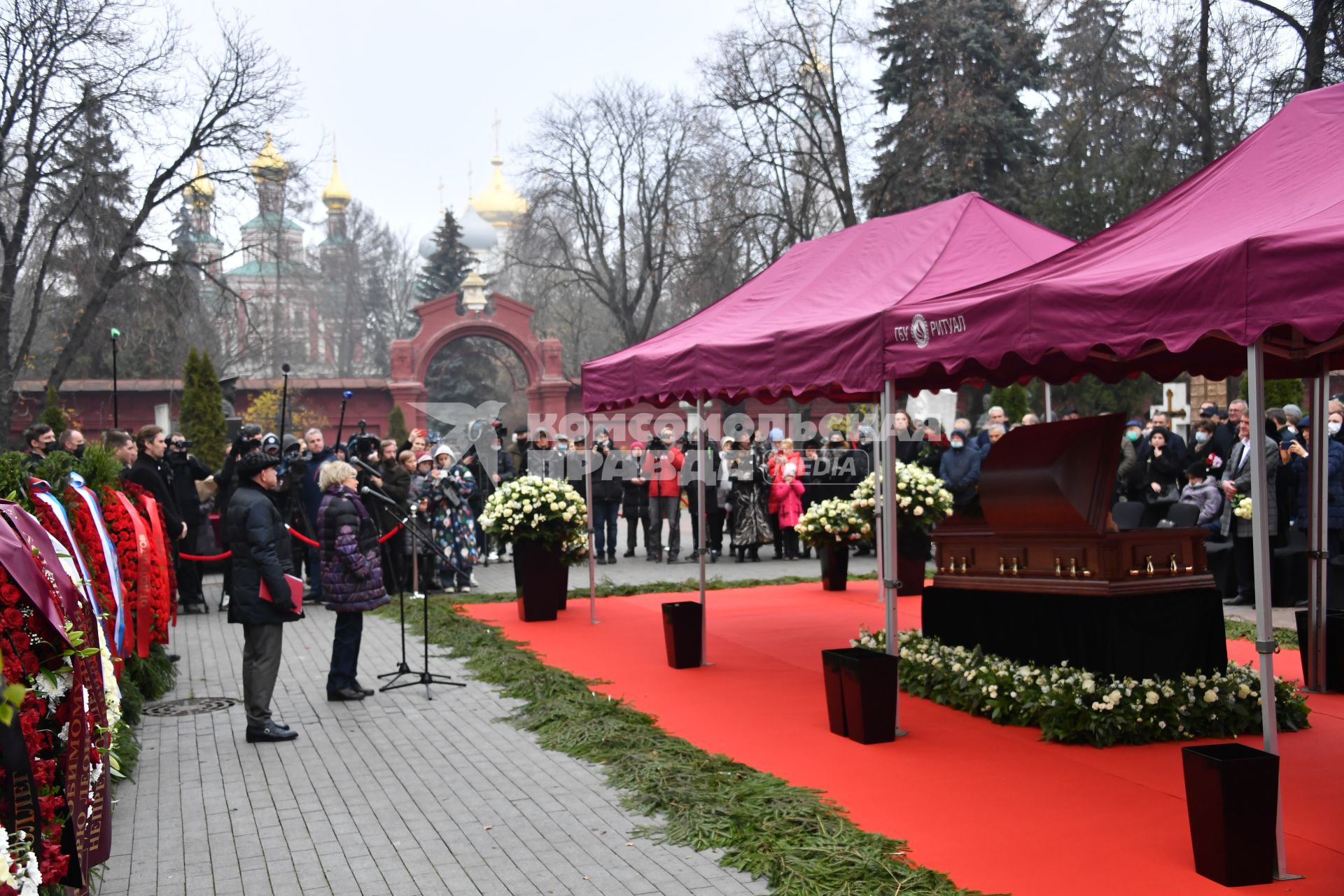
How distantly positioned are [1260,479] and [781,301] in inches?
187

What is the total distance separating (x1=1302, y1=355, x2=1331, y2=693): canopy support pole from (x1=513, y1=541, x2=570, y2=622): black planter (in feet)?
23.3

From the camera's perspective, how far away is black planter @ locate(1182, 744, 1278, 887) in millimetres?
4555

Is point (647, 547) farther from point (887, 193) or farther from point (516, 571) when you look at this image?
point (887, 193)

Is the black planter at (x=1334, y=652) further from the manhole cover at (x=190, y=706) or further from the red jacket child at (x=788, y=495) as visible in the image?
the red jacket child at (x=788, y=495)

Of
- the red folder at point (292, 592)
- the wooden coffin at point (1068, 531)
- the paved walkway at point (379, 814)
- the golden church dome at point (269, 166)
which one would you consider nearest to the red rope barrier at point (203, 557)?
the paved walkway at point (379, 814)

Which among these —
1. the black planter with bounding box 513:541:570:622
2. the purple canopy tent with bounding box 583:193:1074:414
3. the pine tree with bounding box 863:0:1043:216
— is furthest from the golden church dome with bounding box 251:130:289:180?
the purple canopy tent with bounding box 583:193:1074:414

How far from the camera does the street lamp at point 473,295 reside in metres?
41.1

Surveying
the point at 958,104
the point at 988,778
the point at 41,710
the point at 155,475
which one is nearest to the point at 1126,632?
the point at 988,778

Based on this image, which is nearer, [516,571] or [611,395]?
[611,395]

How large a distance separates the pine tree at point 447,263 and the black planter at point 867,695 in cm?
5427

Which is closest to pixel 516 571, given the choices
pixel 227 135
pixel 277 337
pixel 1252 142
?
pixel 1252 142

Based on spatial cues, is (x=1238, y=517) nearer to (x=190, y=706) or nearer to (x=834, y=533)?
(x=834, y=533)

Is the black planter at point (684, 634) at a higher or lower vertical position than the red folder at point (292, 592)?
lower

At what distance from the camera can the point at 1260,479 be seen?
15.9 ft
